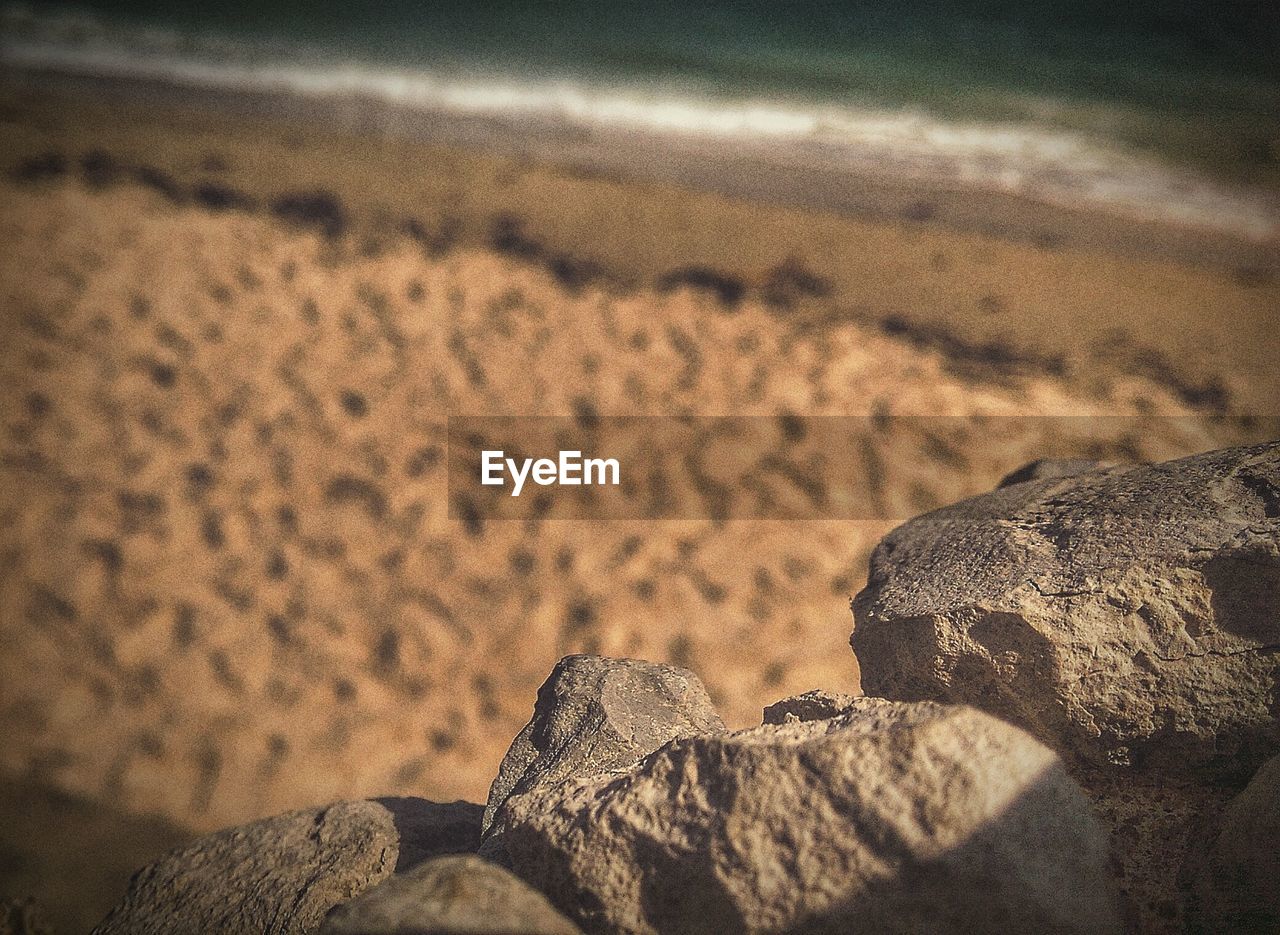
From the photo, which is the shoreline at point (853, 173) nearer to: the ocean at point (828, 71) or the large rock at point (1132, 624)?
the ocean at point (828, 71)

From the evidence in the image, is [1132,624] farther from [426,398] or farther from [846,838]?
[426,398]

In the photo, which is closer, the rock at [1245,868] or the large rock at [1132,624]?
the rock at [1245,868]

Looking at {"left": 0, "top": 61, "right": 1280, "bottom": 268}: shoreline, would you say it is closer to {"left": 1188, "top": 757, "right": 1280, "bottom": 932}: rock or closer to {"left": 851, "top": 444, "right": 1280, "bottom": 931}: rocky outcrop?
{"left": 851, "top": 444, "right": 1280, "bottom": 931}: rocky outcrop

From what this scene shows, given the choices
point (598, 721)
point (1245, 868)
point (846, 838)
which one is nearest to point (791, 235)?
point (598, 721)

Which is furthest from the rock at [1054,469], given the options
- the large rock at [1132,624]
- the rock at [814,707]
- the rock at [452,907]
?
the rock at [452,907]

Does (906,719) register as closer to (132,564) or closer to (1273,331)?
(132,564)

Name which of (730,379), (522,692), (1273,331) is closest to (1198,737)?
(522,692)
